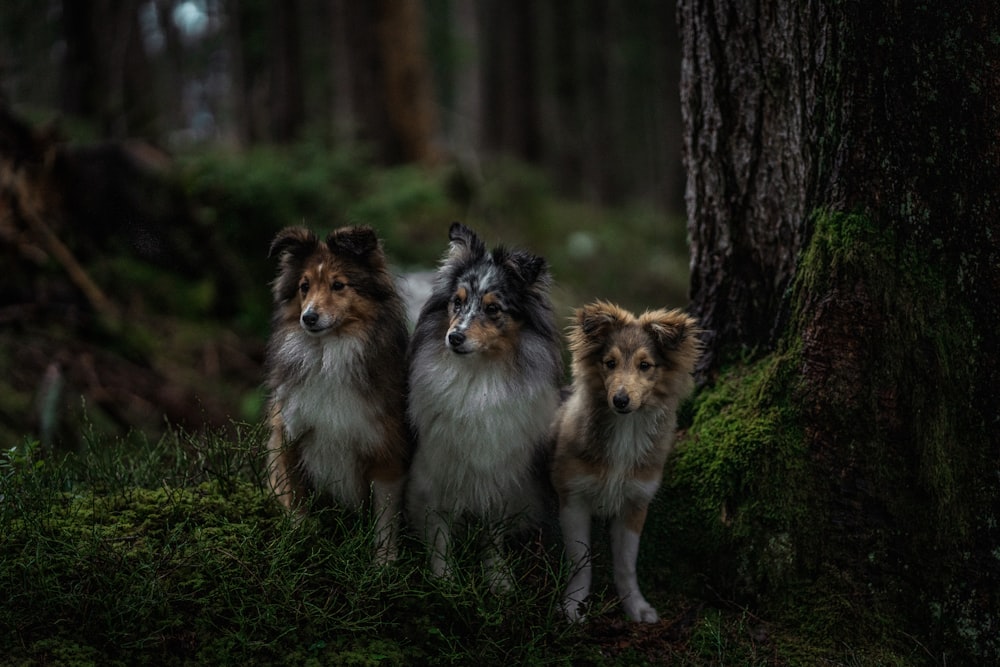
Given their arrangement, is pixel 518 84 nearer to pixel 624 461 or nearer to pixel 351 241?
pixel 351 241

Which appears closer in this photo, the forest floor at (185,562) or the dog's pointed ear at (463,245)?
the forest floor at (185,562)

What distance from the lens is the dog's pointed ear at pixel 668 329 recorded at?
4.31 m

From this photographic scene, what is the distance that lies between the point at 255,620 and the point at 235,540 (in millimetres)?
505

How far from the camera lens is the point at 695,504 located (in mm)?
4699

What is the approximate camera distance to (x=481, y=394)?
431cm

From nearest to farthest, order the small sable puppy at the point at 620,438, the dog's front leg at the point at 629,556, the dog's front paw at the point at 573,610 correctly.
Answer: the dog's front paw at the point at 573,610 → the small sable puppy at the point at 620,438 → the dog's front leg at the point at 629,556

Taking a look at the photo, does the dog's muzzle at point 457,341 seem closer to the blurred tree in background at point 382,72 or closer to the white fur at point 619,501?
the white fur at point 619,501

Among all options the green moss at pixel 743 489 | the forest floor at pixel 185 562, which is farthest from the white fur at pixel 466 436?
the green moss at pixel 743 489

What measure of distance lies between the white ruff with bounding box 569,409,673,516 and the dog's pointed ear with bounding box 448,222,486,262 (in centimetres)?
120

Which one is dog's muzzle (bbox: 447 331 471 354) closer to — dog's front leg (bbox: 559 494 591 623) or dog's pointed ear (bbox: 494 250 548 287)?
dog's pointed ear (bbox: 494 250 548 287)

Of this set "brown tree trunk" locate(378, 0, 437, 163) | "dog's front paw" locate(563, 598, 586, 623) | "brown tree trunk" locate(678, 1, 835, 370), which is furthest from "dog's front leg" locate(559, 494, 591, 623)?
"brown tree trunk" locate(378, 0, 437, 163)

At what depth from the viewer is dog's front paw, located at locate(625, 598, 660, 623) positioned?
4387 millimetres

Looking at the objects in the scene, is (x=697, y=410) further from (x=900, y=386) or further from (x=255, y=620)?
(x=255, y=620)

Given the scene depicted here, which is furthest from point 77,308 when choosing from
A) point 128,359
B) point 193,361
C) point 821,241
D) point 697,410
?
point 821,241
